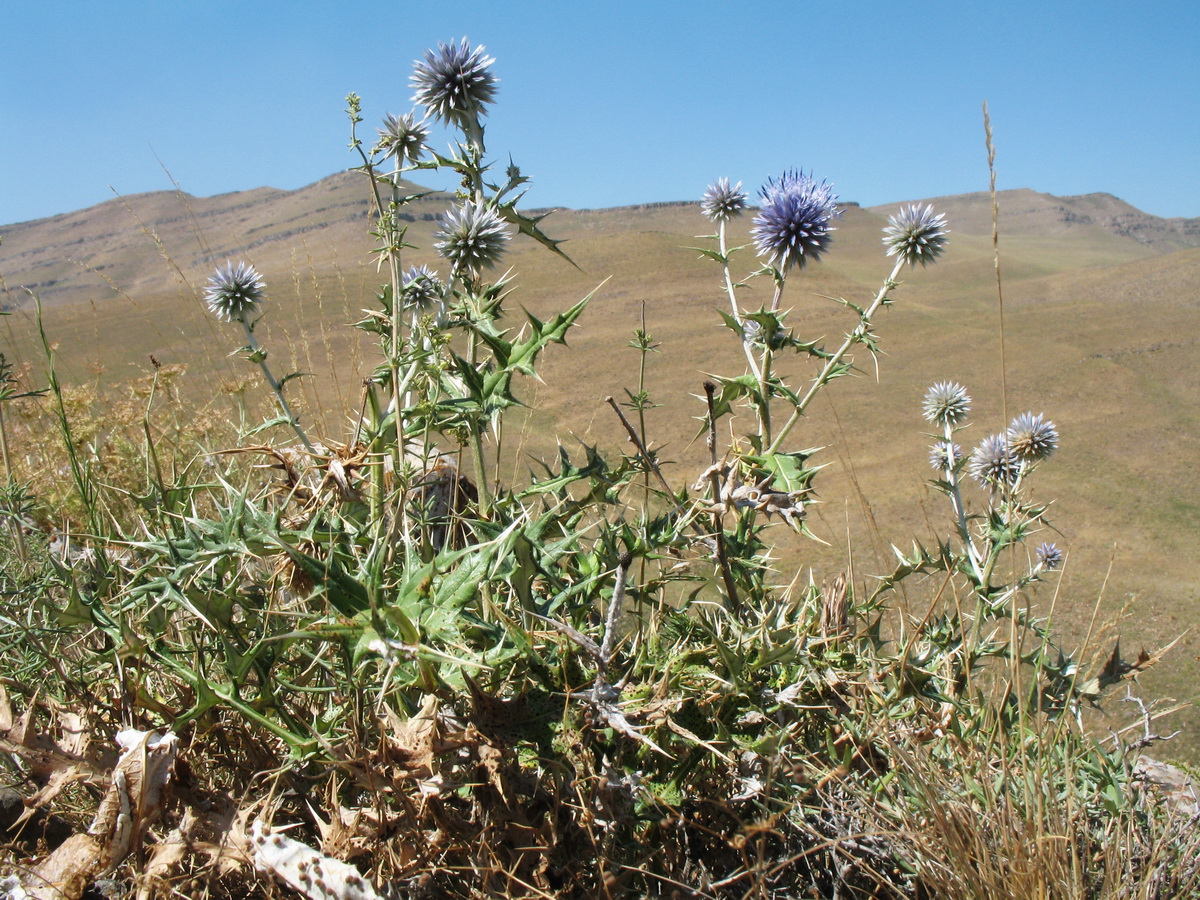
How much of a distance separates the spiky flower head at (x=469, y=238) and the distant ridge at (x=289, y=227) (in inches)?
1913

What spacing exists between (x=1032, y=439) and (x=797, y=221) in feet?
6.82

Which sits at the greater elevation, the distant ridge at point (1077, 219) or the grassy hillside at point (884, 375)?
the distant ridge at point (1077, 219)

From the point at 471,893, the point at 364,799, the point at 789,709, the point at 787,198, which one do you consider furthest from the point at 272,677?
the point at 787,198

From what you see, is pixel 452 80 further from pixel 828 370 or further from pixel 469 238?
pixel 828 370

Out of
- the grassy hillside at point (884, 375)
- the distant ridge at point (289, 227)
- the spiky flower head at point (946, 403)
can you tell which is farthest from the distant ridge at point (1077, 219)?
the spiky flower head at point (946, 403)

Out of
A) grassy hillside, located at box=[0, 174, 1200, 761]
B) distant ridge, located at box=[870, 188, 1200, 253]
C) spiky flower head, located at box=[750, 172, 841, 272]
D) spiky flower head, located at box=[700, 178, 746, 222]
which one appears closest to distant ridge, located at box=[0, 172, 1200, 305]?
distant ridge, located at box=[870, 188, 1200, 253]

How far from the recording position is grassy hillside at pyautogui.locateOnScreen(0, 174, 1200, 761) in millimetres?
4484

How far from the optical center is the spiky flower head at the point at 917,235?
3.08m

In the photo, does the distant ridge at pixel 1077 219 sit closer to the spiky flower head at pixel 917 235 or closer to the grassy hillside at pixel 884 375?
the grassy hillside at pixel 884 375

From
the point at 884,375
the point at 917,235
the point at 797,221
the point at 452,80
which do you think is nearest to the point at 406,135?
the point at 452,80

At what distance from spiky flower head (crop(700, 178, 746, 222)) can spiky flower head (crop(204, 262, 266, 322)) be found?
180 cm

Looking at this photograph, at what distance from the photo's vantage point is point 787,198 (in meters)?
2.45

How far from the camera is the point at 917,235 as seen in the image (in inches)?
122

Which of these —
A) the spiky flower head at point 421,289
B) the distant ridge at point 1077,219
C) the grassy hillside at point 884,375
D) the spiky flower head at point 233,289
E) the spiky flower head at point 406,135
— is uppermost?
the distant ridge at point 1077,219
